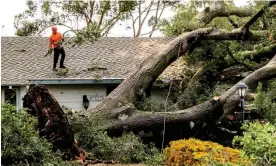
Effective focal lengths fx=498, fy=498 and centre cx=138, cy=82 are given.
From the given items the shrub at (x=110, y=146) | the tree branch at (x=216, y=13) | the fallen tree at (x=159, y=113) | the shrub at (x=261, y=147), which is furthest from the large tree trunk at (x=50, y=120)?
the tree branch at (x=216, y=13)

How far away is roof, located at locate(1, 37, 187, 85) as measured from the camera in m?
16.9

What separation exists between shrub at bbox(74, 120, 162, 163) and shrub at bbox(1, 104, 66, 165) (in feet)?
7.15

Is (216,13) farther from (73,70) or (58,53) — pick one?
(58,53)

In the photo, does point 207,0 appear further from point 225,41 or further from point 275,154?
point 275,154

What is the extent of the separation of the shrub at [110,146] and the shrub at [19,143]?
2.18 meters

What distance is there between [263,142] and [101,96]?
41.4ft

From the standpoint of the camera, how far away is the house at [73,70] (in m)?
16.5

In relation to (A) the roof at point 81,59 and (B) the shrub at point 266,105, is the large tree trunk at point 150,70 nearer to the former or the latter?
(B) the shrub at point 266,105

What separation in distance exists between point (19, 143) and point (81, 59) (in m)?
10.1

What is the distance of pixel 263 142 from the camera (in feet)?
17.9

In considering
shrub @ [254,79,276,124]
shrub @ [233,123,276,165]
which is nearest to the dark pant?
shrub @ [254,79,276,124]

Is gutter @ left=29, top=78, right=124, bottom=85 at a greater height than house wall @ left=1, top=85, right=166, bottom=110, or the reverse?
gutter @ left=29, top=78, right=124, bottom=85

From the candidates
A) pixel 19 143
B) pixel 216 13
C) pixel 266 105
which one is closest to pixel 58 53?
pixel 216 13

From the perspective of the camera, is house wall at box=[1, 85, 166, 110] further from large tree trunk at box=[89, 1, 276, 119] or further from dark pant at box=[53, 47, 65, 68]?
large tree trunk at box=[89, 1, 276, 119]
